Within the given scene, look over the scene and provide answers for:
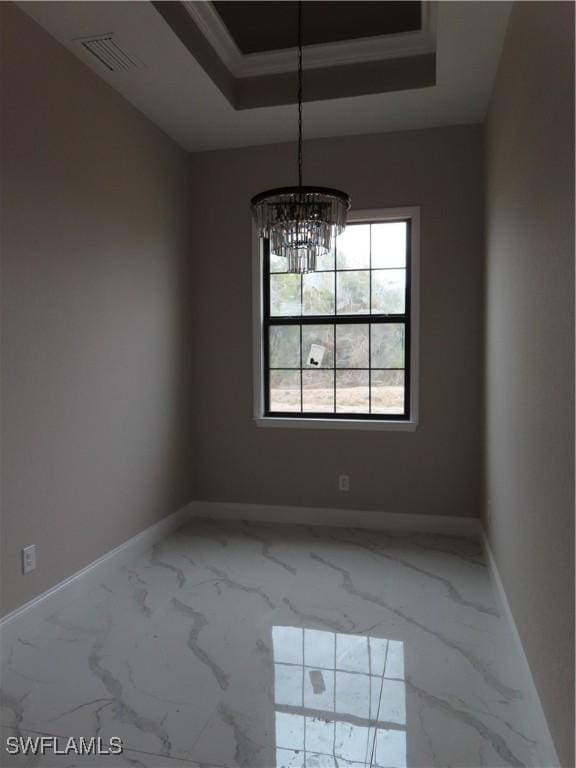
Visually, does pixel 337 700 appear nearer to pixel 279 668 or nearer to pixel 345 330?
pixel 279 668

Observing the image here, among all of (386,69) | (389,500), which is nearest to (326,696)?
(389,500)

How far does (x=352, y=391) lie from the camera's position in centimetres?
405

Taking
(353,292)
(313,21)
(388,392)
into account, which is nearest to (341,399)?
(388,392)

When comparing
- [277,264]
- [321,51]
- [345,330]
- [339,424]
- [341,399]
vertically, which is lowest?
[339,424]

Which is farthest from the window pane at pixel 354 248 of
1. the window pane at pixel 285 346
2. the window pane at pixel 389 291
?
the window pane at pixel 285 346

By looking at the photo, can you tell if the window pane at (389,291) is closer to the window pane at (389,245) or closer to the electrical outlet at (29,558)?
the window pane at (389,245)

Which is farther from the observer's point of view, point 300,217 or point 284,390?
point 284,390

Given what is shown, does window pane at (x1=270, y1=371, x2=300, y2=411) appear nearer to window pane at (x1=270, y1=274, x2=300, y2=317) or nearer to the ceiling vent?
window pane at (x1=270, y1=274, x2=300, y2=317)

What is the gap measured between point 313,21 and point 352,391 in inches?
90.9

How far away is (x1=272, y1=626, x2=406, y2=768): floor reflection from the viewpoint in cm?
178

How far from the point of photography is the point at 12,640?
2.42m

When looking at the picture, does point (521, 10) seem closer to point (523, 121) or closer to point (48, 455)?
point (523, 121)
